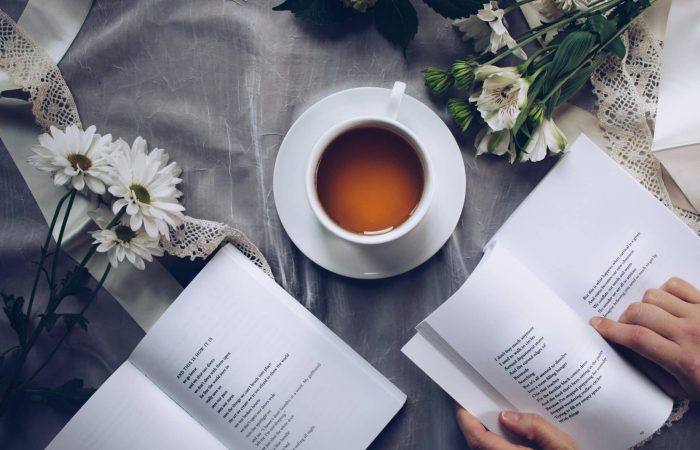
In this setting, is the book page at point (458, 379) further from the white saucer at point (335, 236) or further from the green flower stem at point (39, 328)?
the green flower stem at point (39, 328)

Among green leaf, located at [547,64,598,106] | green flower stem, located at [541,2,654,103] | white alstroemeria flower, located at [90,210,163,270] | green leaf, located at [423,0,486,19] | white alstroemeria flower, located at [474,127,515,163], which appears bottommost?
white alstroemeria flower, located at [90,210,163,270]

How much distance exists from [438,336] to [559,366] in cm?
16

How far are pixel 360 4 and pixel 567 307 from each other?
488 mm

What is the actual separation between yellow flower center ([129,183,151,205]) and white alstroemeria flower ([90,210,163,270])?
0.04 m

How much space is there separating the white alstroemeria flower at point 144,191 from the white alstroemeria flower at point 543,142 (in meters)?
0.46

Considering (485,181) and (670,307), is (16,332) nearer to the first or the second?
(485,181)

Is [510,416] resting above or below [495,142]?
below

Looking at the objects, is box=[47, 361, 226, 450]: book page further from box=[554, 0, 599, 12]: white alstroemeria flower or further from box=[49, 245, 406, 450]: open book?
box=[554, 0, 599, 12]: white alstroemeria flower

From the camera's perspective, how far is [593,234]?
706 millimetres

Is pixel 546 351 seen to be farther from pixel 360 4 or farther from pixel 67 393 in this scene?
pixel 67 393

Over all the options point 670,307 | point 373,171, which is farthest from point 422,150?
point 670,307

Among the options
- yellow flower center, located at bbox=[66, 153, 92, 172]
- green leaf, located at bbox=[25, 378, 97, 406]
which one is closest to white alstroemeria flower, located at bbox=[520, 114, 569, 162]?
yellow flower center, located at bbox=[66, 153, 92, 172]

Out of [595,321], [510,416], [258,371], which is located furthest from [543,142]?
[258,371]

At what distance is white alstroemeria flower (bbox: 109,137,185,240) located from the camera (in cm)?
63
